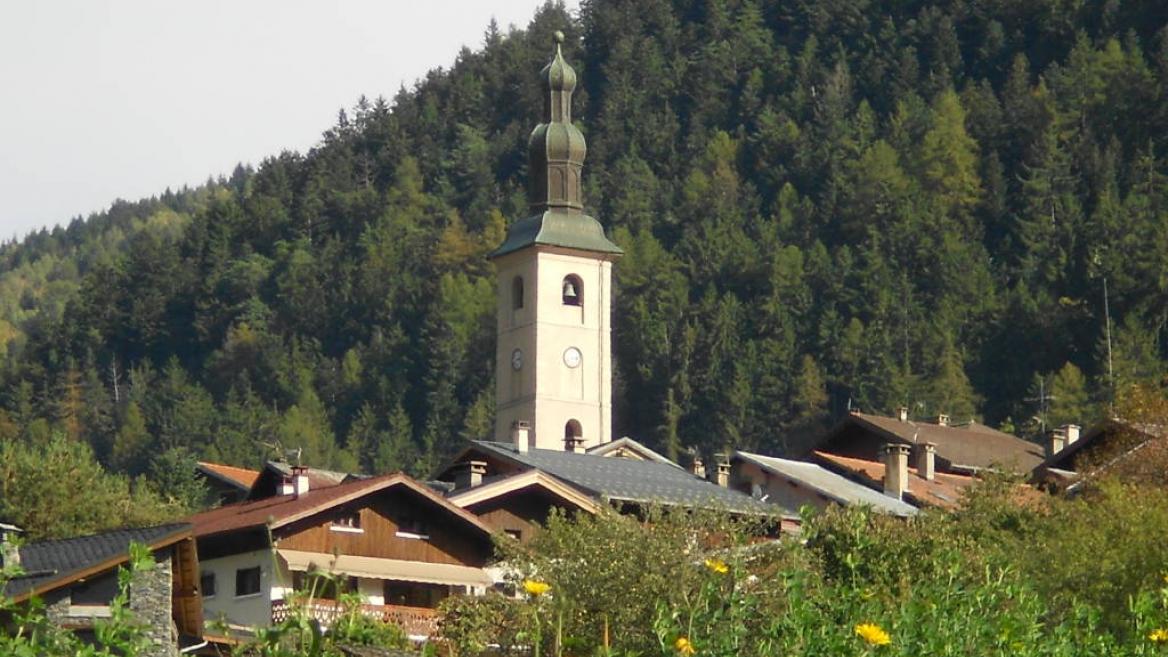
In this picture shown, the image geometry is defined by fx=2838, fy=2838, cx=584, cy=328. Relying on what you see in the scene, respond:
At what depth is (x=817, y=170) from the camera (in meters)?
142

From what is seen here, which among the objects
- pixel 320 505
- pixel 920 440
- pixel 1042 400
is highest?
pixel 1042 400

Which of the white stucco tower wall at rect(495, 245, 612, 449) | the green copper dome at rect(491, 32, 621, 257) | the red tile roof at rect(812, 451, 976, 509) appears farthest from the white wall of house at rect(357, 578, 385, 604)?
the green copper dome at rect(491, 32, 621, 257)

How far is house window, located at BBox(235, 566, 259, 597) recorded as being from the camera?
131ft

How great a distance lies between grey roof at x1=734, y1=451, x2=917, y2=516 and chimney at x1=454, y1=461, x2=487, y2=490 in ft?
20.2

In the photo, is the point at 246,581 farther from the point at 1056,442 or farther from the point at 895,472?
the point at 1056,442

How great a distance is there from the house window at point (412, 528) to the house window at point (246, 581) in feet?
7.39

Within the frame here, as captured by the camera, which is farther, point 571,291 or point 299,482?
point 571,291

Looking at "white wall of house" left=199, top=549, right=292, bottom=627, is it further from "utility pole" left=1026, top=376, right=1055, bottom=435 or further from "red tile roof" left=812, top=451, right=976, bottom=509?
"utility pole" left=1026, top=376, right=1055, bottom=435

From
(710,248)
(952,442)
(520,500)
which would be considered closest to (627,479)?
(520,500)

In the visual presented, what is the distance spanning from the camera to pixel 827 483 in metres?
53.1

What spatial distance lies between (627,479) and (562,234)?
107 ft

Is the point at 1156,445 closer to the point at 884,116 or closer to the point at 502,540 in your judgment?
the point at 502,540

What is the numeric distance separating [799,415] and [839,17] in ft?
195

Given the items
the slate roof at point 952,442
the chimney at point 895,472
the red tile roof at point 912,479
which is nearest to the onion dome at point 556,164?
the slate roof at point 952,442
